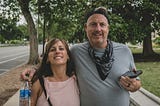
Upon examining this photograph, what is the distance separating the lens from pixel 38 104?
3.63 meters

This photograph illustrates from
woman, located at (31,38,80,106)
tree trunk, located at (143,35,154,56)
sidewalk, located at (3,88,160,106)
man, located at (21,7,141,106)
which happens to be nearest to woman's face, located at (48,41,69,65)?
woman, located at (31,38,80,106)

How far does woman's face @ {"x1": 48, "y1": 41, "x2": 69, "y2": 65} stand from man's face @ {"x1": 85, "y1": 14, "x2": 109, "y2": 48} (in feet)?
0.95

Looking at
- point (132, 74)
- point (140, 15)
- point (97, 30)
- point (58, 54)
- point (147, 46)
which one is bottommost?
point (147, 46)

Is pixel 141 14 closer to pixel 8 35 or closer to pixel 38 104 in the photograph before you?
pixel 38 104

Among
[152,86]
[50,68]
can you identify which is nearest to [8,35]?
→ [152,86]

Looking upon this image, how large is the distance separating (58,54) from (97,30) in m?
0.45

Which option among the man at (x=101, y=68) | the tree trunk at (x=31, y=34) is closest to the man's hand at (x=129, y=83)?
the man at (x=101, y=68)

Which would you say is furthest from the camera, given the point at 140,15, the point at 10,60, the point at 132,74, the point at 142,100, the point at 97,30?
the point at 10,60

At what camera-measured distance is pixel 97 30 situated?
12.0 ft

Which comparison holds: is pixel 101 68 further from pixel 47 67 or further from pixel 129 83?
pixel 47 67

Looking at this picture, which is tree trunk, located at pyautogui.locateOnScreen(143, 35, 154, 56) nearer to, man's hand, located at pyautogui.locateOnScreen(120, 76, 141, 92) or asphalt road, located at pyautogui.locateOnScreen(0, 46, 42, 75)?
asphalt road, located at pyautogui.locateOnScreen(0, 46, 42, 75)

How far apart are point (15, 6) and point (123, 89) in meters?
22.7

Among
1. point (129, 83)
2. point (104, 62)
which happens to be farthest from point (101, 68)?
point (129, 83)

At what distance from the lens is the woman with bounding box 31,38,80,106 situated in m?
3.60
